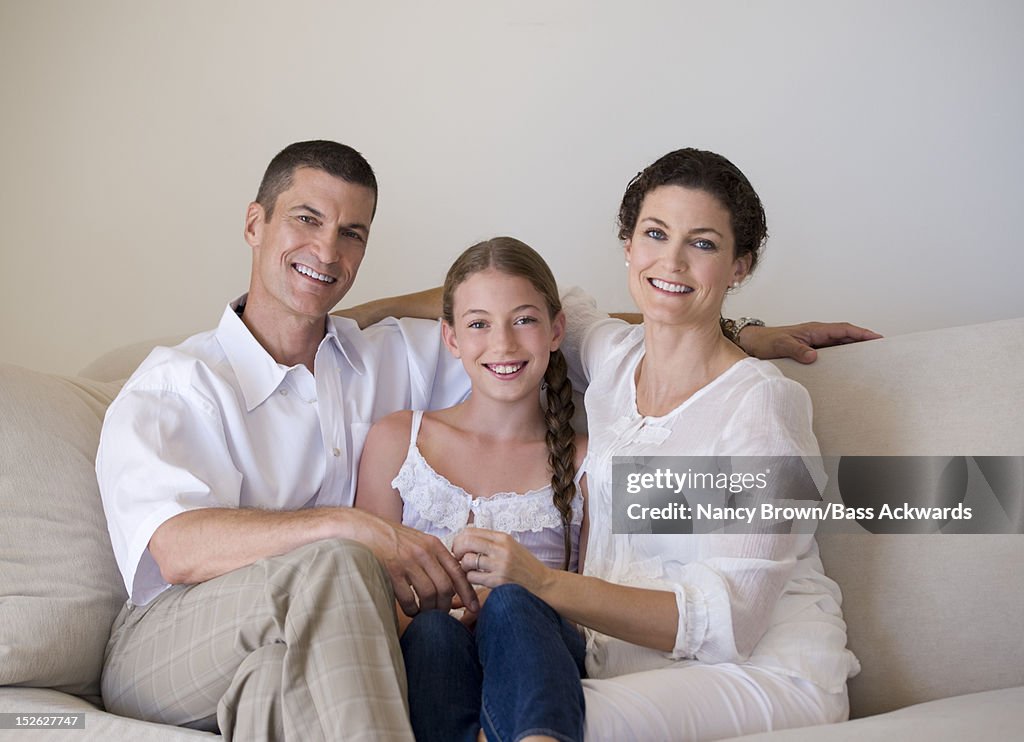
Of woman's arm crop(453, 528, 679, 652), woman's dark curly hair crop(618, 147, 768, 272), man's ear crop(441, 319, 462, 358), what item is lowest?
woman's arm crop(453, 528, 679, 652)

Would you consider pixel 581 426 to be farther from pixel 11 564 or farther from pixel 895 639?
pixel 11 564

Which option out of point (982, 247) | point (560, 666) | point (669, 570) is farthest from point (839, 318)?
point (560, 666)

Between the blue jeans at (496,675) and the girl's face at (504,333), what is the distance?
0.50 metres

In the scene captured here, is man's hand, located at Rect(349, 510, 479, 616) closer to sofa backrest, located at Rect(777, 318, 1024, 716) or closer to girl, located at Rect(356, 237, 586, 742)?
girl, located at Rect(356, 237, 586, 742)

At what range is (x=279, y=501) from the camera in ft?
6.41

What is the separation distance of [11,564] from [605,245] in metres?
1.58

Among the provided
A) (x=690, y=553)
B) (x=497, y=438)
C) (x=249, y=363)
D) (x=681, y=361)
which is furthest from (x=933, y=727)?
(x=249, y=363)

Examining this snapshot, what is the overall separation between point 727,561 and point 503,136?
1.46m

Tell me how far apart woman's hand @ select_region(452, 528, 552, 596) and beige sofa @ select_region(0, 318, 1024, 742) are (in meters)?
0.56

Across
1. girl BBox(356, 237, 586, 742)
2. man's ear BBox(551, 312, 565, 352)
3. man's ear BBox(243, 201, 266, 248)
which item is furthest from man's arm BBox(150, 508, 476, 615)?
man's ear BBox(243, 201, 266, 248)

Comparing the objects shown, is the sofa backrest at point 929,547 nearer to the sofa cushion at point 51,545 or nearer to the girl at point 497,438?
the girl at point 497,438

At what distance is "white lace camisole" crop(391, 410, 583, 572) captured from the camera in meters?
1.93

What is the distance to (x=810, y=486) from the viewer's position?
1714 mm

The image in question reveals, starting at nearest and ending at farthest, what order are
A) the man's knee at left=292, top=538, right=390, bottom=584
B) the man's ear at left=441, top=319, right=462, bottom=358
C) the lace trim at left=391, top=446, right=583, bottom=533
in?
the man's knee at left=292, top=538, right=390, bottom=584 → the lace trim at left=391, top=446, right=583, bottom=533 → the man's ear at left=441, top=319, right=462, bottom=358
